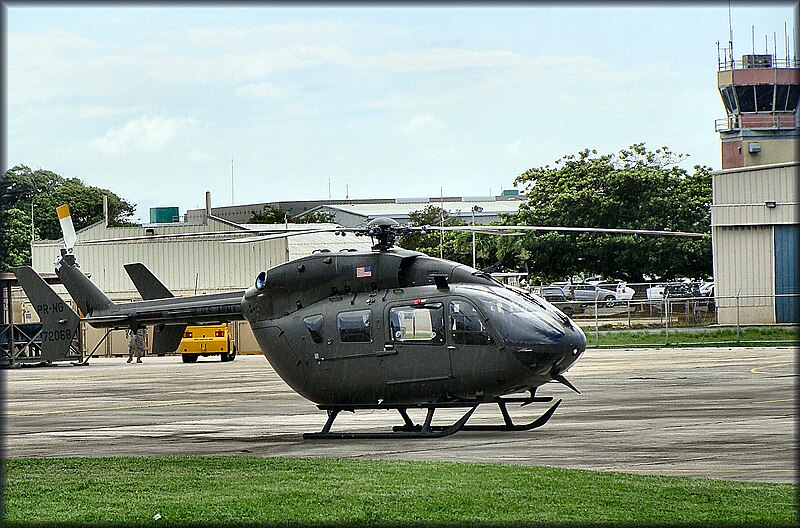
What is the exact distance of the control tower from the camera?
6612 cm

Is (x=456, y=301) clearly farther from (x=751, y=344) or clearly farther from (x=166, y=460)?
(x=751, y=344)

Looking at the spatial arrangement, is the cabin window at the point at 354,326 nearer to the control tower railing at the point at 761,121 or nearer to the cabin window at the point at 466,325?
the cabin window at the point at 466,325

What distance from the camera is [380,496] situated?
1045 centimetres

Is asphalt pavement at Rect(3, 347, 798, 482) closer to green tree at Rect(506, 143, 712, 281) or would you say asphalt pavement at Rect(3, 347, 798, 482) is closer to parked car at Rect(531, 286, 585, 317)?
parked car at Rect(531, 286, 585, 317)

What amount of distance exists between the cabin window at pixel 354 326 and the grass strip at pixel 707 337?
2668 cm

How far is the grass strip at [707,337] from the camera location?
40.7 metres

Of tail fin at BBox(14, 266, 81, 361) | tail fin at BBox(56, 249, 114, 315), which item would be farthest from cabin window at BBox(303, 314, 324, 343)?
tail fin at BBox(56, 249, 114, 315)

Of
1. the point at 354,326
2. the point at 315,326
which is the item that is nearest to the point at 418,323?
the point at 354,326

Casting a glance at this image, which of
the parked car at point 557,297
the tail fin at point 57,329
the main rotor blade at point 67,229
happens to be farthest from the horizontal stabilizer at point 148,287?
the parked car at point 557,297

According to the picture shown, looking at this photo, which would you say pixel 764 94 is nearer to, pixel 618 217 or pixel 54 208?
pixel 618 217

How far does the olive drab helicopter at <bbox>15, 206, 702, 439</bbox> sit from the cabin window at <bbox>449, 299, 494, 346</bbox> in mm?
14

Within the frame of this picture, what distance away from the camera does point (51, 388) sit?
100 feet

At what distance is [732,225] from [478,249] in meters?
23.7

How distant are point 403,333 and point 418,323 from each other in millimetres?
262
